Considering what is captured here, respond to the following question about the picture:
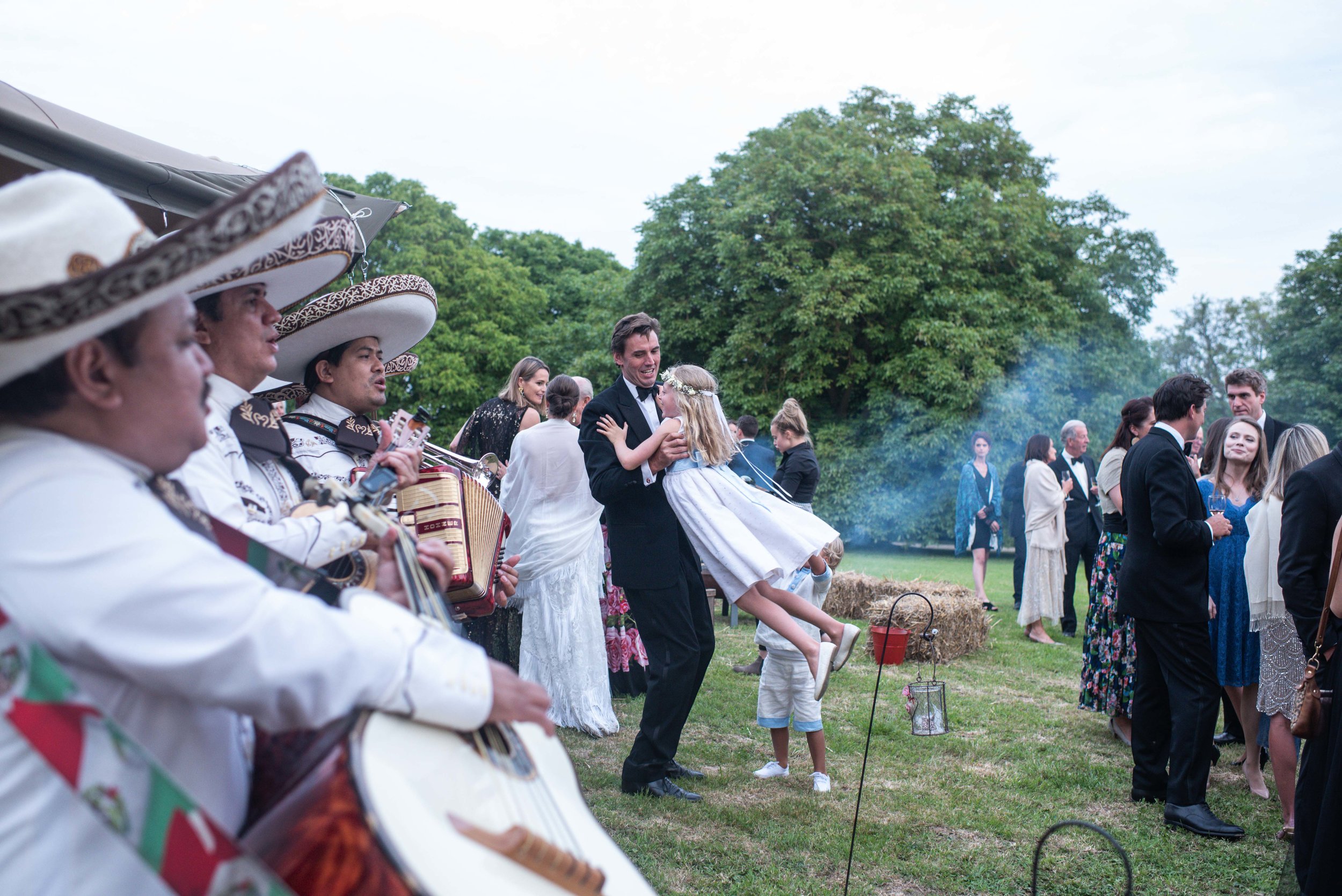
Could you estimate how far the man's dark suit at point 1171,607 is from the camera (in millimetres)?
4527

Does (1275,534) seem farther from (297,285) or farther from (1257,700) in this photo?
(297,285)

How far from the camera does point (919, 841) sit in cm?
423

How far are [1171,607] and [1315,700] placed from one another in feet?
3.90

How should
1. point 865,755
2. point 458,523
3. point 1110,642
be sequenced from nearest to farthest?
1. point 865,755
2. point 458,523
3. point 1110,642

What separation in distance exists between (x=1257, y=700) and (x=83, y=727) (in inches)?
207

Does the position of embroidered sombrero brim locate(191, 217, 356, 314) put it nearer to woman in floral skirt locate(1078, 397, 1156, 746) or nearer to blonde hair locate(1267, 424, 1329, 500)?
blonde hair locate(1267, 424, 1329, 500)

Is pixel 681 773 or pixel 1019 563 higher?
pixel 1019 563

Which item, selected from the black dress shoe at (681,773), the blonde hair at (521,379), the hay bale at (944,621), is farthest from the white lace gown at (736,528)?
the hay bale at (944,621)

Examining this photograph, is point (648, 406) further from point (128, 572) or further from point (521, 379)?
point (128, 572)

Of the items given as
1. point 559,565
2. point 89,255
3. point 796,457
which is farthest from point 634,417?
point 89,255

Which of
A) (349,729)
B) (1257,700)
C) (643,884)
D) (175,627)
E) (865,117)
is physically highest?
(865,117)

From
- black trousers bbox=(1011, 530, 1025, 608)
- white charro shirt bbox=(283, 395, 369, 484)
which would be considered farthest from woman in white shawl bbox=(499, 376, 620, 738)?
black trousers bbox=(1011, 530, 1025, 608)

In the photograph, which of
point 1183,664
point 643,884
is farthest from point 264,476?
point 1183,664

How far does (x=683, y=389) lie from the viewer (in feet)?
15.0
